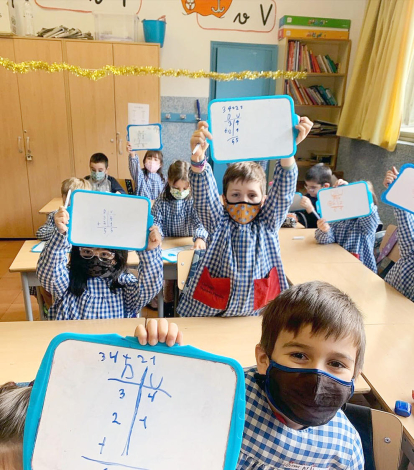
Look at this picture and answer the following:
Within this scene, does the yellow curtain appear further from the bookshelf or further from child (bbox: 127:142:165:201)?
child (bbox: 127:142:165:201)

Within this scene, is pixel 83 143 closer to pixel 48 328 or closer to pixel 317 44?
pixel 317 44

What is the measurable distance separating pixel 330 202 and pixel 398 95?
2020mm

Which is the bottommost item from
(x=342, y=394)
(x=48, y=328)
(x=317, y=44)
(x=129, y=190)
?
(x=129, y=190)

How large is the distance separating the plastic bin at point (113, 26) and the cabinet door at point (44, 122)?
1.74 ft

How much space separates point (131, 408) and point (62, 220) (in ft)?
3.50

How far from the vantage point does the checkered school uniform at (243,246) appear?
1.72 m

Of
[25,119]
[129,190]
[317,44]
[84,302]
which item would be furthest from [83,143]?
[84,302]

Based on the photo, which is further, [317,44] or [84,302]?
[317,44]

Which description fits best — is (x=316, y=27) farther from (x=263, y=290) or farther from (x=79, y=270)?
(x=79, y=270)

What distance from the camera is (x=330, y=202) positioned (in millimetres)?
2500

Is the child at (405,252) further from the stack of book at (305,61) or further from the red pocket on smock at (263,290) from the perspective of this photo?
the stack of book at (305,61)

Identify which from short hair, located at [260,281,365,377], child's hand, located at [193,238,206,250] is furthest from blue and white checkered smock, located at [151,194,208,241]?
short hair, located at [260,281,365,377]

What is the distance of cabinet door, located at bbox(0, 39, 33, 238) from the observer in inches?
182

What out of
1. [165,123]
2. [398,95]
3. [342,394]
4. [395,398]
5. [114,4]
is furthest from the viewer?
[165,123]
